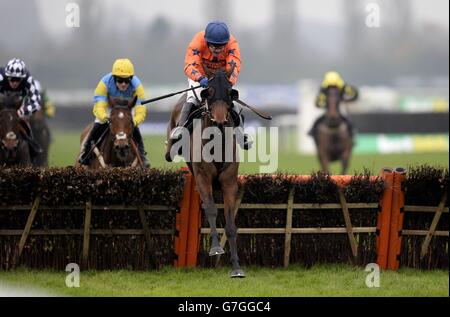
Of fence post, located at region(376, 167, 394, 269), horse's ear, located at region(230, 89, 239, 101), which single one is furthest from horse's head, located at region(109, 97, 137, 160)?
fence post, located at region(376, 167, 394, 269)

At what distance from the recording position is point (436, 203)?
27.3 feet

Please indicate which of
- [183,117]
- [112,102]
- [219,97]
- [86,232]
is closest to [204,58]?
[183,117]

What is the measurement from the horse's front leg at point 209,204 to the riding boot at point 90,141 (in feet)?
8.23

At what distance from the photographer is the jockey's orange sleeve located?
8.62 meters

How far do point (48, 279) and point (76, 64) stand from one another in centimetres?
2399

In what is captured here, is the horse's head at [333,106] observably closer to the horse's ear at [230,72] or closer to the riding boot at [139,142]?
the riding boot at [139,142]

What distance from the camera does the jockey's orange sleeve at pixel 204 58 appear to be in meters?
8.62

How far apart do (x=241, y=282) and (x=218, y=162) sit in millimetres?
1149

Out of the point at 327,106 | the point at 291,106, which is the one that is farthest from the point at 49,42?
the point at 327,106

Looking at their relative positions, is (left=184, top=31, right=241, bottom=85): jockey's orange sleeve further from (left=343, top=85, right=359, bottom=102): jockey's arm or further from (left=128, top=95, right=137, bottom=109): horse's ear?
(left=343, top=85, right=359, bottom=102): jockey's arm

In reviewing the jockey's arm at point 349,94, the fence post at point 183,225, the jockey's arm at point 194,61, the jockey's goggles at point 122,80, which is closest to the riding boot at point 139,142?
the jockey's goggles at point 122,80
